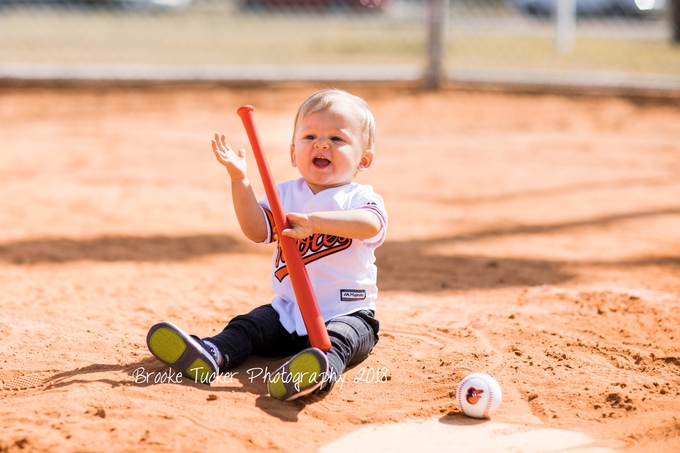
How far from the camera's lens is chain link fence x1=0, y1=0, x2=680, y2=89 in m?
8.48

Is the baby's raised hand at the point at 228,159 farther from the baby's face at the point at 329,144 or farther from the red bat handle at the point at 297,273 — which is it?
the baby's face at the point at 329,144

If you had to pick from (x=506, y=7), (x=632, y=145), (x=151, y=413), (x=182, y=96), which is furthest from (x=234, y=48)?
(x=151, y=413)

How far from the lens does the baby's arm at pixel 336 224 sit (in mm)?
2516

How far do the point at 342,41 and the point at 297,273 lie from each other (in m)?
9.56

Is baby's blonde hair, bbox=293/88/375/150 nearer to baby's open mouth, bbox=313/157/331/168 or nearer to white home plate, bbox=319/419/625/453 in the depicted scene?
baby's open mouth, bbox=313/157/331/168

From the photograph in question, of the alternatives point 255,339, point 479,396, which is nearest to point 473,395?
point 479,396

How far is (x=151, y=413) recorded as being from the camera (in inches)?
88.2

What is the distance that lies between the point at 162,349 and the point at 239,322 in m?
0.33

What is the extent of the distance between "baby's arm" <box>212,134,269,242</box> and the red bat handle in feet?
0.28

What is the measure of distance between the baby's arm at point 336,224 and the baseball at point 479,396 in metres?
0.58

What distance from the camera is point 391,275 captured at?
3.90m

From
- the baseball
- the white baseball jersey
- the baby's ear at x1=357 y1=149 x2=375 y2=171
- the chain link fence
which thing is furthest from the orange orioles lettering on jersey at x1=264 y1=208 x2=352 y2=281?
the chain link fence

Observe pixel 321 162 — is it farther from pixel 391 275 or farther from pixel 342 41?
pixel 342 41

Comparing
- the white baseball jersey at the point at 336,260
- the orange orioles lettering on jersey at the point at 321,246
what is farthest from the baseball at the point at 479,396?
the orange orioles lettering on jersey at the point at 321,246
